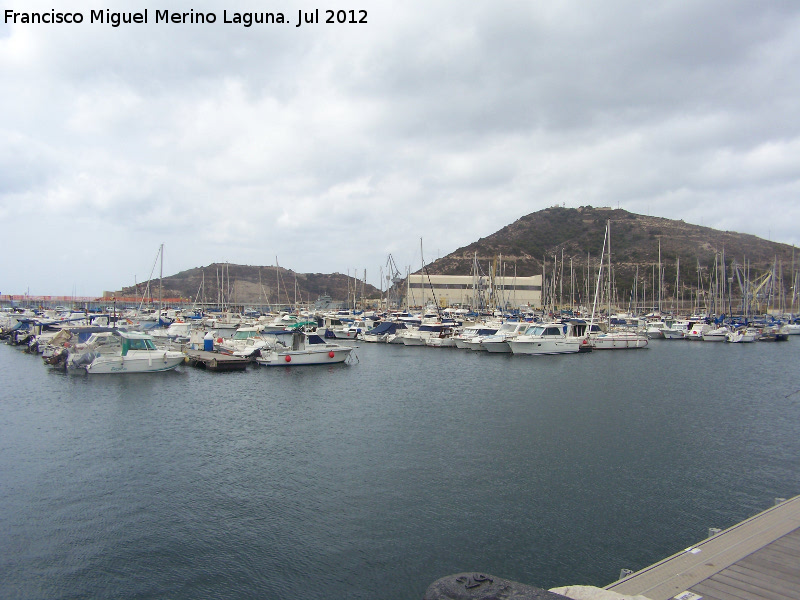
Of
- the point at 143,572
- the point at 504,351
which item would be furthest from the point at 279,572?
the point at 504,351

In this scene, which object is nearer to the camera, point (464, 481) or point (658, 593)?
point (658, 593)

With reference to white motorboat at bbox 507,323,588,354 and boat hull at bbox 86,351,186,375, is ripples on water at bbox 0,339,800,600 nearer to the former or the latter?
boat hull at bbox 86,351,186,375

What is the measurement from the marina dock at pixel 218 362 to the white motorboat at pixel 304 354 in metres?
1.61

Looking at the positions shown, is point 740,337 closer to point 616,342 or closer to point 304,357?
point 616,342

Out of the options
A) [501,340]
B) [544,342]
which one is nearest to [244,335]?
[501,340]

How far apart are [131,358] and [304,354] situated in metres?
12.2

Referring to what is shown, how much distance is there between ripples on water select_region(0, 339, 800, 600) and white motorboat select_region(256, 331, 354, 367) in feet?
25.2

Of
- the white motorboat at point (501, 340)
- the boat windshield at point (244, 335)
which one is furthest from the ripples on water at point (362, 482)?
the white motorboat at point (501, 340)

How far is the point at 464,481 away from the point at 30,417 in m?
21.7

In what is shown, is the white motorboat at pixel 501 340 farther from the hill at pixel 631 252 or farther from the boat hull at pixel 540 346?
the hill at pixel 631 252

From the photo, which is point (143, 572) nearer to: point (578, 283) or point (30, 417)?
point (30, 417)

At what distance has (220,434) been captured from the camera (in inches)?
883

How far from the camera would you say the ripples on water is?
38.4 feet

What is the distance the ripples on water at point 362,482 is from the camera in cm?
1171
